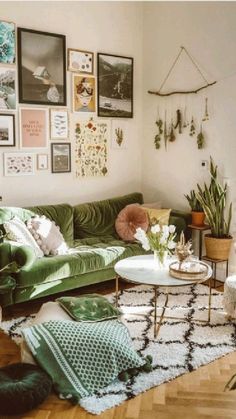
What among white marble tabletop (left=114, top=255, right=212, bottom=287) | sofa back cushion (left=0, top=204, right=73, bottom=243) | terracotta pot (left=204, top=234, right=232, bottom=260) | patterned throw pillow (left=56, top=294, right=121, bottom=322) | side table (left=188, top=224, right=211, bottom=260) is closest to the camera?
patterned throw pillow (left=56, top=294, right=121, bottom=322)

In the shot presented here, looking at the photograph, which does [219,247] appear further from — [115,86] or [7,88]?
[7,88]

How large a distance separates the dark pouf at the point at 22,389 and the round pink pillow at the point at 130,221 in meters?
2.32

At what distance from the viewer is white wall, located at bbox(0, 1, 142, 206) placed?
4707mm

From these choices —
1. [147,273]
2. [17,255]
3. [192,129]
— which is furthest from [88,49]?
[147,273]

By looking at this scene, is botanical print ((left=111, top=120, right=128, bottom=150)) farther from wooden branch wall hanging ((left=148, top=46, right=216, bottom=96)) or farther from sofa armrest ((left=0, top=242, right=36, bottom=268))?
sofa armrest ((left=0, top=242, right=36, bottom=268))

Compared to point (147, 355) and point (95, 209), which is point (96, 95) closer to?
point (95, 209)

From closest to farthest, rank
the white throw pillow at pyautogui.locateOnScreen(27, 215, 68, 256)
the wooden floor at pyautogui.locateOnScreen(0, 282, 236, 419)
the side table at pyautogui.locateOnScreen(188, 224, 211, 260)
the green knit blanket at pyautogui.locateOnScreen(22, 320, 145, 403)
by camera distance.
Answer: the wooden floor at pyautogui.locateOnScreen(0, 282, 236, 419)
the green knit blanket at pyautogui.locateOnScreen(22, 320, 145, 403)
the white throw pillow at pyautogui.locateOnScreen(27, 215, 68, 256)
the side table at pyautogui.locateOnScreen(188, 224, 211, 260)

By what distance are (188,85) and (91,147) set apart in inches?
50.4

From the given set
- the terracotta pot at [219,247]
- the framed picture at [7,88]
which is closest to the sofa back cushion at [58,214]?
the framed picture at [7,88]

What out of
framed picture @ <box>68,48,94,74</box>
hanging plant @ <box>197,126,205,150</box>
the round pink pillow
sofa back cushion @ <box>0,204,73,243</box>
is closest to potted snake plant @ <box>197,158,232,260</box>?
hanging plant @ <box>197,126,205,150</box>

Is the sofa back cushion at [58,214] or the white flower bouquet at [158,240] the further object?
the sofa back cushion at [58,214]

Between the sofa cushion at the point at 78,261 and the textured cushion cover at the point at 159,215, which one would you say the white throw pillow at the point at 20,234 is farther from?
the textured cushion cover at the point at 159,215

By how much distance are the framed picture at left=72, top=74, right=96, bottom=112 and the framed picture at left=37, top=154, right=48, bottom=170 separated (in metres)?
0.63

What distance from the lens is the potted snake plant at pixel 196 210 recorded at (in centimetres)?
486
